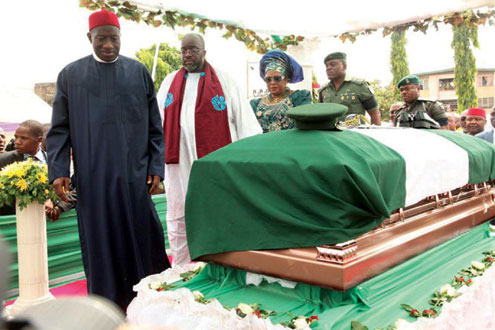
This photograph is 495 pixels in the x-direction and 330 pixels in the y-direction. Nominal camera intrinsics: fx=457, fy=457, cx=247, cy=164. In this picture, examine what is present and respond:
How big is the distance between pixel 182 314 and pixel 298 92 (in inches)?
95.5

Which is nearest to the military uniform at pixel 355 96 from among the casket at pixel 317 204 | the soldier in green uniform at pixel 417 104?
the soldier in green uniform at pixel 417 104

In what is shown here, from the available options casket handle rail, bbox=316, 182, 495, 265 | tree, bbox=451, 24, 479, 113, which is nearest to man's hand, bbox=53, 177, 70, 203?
casket handle rail, bbox=316, 182, 495, 265

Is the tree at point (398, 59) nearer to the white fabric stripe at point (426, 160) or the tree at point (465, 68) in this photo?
the tree at point (465, 68)

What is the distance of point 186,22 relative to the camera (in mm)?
5496

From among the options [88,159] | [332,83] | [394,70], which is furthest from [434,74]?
[88,159]

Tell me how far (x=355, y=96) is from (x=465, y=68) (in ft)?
80.0

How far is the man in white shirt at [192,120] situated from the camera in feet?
12.2

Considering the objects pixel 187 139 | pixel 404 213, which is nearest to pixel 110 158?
pixel 187 139

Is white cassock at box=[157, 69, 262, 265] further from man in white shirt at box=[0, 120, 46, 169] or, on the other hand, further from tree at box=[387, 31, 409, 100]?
tree at box=[387, 31, 409, 100]

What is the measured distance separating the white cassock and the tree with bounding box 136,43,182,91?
1162 inches

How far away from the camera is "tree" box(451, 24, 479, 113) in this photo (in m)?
25.7

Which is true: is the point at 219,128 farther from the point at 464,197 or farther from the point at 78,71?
the point at 464,197

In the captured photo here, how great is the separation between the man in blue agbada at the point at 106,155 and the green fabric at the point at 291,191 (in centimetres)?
74

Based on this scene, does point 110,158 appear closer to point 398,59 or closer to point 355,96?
point 355,96
